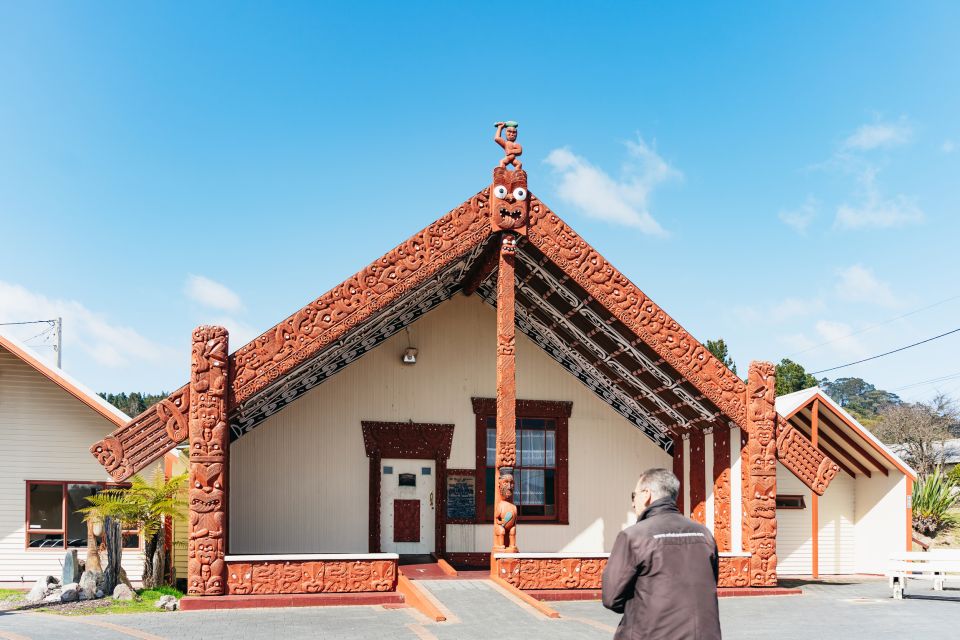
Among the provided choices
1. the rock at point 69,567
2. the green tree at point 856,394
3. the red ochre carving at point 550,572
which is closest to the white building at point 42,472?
the rock at point 69,567

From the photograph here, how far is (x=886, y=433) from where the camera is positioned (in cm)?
4025

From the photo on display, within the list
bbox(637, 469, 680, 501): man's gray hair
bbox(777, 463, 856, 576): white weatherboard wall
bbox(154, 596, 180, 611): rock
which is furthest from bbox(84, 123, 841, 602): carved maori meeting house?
bbox(637, 469, 680, 501): man's gray hair

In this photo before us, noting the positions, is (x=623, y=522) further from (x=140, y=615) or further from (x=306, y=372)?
(x=140, y=615)

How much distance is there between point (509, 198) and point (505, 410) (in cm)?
313

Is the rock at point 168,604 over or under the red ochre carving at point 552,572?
under

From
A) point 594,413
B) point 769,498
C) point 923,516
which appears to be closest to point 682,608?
point 769,498

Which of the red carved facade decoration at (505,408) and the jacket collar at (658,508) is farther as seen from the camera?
the red carved facade decoration at (505,408)

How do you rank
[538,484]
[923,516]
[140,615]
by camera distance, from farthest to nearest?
[923,516] < [538,484] < [140,615]

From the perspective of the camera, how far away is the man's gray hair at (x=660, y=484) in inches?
181

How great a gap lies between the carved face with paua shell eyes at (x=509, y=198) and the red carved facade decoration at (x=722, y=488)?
4.94 m

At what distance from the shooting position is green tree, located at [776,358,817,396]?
45.9 metres

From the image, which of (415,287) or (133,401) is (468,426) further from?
(133,401)

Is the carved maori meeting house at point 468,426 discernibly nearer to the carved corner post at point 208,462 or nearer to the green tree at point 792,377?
the carved corner post at point 208,462

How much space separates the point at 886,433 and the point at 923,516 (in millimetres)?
19618
